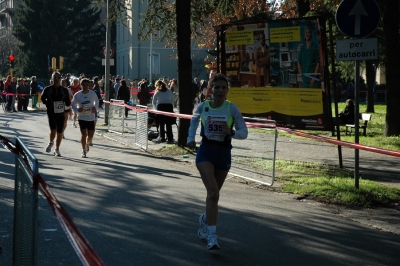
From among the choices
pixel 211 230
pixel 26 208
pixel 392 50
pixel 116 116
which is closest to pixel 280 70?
pixel 392 50

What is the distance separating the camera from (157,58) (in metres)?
78.1

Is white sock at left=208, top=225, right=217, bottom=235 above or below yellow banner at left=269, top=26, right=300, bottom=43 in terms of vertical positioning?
below

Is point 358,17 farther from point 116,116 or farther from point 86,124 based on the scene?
point 116,116

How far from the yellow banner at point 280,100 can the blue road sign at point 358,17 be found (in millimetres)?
3366

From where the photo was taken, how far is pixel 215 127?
7.55 meters

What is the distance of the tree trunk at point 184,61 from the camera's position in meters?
17.6

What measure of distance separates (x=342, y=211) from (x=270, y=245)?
2710 millimetres

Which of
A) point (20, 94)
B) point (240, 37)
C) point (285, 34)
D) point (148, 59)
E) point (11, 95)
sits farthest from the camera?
point (148, 59)

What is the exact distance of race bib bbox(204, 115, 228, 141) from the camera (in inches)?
297

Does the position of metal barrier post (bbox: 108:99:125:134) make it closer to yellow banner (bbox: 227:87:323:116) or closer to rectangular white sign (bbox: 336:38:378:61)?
yellow banner (bbox: 227:87:323:116)

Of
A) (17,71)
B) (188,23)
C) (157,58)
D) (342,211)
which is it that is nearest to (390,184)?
(342,211)

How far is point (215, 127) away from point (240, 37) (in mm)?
8205

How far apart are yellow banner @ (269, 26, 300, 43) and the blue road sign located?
10.9ft

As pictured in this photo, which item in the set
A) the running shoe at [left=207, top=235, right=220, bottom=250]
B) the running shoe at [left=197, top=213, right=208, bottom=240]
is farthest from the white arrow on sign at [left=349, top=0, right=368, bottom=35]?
the running shoe at [left=207, top=235, right=220, bottom=250]
